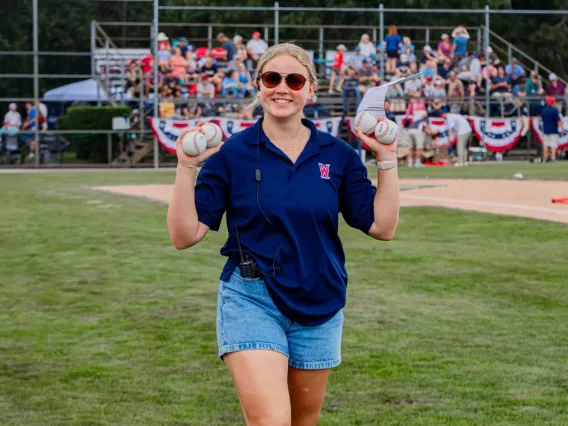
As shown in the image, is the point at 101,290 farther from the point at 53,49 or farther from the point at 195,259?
the point at 53,49

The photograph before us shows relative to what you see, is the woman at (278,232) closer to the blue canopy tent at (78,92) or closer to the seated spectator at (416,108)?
the seated spectator at (416,108)

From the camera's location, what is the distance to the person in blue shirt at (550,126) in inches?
1281

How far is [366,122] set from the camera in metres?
4.34

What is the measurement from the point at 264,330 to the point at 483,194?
1651 cm

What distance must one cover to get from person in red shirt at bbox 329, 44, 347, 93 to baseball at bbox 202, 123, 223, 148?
1170 inches

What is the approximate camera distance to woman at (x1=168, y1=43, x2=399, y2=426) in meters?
4.22

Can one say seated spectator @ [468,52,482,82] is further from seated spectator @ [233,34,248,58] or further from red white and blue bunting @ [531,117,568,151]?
seated spectator @ [233,34,248,58]

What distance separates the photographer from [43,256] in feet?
42.0

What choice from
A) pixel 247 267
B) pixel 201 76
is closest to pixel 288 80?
pixel 247 267

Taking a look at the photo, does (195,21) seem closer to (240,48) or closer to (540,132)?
(240,48)

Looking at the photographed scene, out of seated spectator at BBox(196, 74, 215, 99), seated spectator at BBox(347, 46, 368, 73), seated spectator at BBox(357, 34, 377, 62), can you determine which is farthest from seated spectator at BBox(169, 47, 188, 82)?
seated spectator at BBox(357, 34, 377, 62)

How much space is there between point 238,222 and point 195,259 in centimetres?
826

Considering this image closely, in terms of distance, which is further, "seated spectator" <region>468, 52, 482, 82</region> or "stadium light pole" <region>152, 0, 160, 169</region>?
"seated spectator" <region>468, 52, 482, 82</region>

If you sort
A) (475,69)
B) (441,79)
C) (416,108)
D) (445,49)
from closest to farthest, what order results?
1. (416,108)
2. (441,79)
3. (475,69)
4. (445,49)
